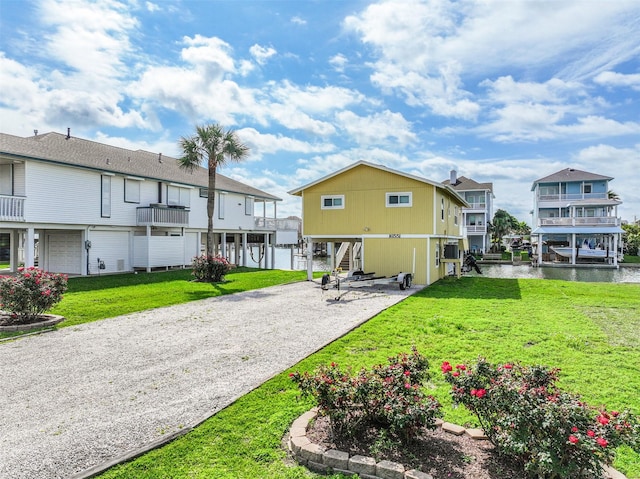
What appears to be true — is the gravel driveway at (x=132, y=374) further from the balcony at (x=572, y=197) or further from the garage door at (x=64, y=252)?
the balcony at (x=572, y=197)

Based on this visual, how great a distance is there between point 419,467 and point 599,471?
1.43m

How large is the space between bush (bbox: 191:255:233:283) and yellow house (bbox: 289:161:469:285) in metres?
4.94

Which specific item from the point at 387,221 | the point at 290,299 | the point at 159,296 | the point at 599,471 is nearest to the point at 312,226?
the point at 387,221

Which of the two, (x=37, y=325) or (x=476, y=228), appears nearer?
(x=37, y=325)

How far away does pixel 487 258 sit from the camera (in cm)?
4181

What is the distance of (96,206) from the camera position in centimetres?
2172

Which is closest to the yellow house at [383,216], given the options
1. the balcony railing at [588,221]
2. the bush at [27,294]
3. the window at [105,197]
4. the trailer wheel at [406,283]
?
the trailer wheel at [406,283]

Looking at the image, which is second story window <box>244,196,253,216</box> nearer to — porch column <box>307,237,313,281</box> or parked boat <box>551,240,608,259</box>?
porch column <box>307,237,313,281</box>

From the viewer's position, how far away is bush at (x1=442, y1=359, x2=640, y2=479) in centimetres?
293

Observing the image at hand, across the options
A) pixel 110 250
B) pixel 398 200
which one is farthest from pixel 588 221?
pixel 110 250

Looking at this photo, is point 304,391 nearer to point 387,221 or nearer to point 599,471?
point 599,471

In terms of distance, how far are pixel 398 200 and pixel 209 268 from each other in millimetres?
10429

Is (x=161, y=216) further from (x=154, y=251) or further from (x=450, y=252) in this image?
(x=450, y=252)

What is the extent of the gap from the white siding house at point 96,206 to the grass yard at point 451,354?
17.7 metres
